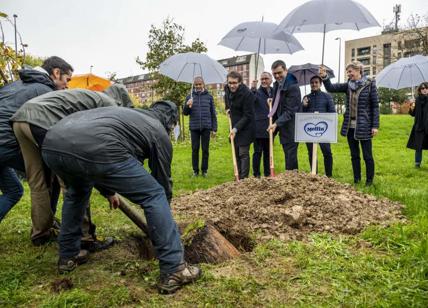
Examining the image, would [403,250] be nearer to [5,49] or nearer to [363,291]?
[363,291]

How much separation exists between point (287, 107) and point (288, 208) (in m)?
2.41

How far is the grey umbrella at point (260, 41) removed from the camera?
7.48 metres

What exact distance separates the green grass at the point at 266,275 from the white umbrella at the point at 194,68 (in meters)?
4.81

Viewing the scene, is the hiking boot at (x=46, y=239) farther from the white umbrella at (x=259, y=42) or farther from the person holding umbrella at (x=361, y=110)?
the white umbrella at (x=259, y=42)

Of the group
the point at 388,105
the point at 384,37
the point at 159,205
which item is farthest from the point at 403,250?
the point at 384,37

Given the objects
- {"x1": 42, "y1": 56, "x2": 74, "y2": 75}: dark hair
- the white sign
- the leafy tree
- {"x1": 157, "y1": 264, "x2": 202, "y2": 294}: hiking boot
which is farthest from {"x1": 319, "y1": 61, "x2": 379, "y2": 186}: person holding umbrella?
the leafy tree

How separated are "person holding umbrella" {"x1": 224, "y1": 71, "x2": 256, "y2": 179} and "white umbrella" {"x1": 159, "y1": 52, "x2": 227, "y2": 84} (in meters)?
1.71

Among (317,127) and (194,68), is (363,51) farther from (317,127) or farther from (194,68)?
(317,127)

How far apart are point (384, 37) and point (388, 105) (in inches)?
1502

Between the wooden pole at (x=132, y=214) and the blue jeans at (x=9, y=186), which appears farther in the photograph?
the blue jeans at (x=9, y=186)

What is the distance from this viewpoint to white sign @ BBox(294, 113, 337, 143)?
6.26 m

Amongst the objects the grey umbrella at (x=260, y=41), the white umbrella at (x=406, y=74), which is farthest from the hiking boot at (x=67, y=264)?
the white umbrella at (x=406, y=74)

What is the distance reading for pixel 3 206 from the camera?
4.06 metres

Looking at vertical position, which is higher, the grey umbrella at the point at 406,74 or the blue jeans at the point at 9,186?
the grey umbrella at the point at 406,74
